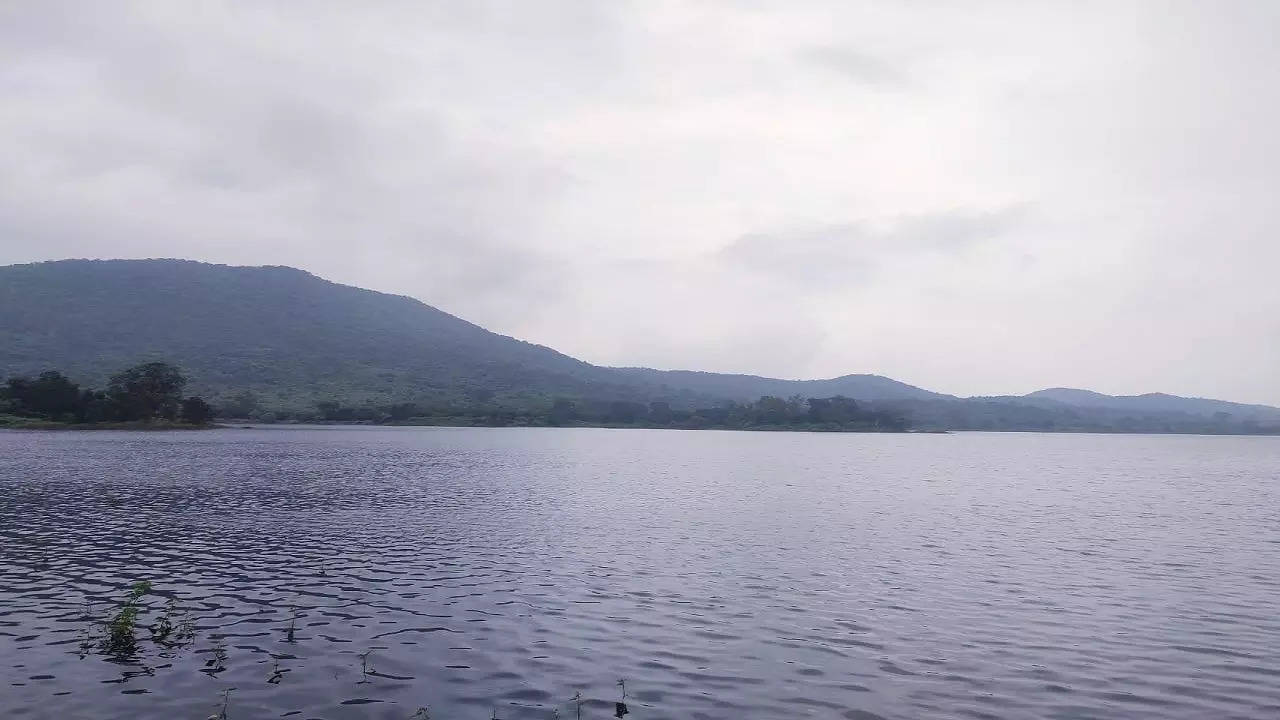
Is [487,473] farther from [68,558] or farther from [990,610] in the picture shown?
[990,610]

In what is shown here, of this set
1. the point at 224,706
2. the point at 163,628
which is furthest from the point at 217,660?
the point at 224,706

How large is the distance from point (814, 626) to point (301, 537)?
1309 inches

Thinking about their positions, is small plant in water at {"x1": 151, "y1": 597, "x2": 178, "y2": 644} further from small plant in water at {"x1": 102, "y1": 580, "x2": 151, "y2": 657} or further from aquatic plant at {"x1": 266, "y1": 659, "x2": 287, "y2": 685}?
aquatic plant at {"x1": 266, "y1": 659, "x2": 287, "y2": 685}

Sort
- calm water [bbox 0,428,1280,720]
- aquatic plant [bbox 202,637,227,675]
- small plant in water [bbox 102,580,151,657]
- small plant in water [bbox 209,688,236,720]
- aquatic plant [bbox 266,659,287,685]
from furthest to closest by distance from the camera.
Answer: small plant in water [bbox 102,580,151,657] < aquatic plant [bbox 202,637,227,675] < aquatic plant [bbox 266,659,287,685] < calm water [bbox 0,428,1280,720] < small plant in water [bbox 209,688,236,720]

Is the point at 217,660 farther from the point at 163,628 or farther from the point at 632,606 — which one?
the point at 632,606

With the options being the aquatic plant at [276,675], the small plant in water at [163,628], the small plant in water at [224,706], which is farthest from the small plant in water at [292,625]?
the small plant in water at [224,706]

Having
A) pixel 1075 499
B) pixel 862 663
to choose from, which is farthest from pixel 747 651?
→ pixel 1075 499

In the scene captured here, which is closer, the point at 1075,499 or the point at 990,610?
the point at 990,610

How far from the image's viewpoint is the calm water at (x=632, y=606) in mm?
22984

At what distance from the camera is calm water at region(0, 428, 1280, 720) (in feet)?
75.4

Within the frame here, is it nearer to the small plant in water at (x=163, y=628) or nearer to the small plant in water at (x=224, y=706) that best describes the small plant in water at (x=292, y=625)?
the small plant in water at (x=163, y=628)

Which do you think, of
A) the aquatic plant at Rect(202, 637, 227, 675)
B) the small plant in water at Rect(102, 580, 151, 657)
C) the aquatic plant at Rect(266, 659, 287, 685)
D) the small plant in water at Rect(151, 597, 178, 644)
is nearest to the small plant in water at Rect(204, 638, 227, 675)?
the aquatic plant at Rect(202, 637, 227, 675)

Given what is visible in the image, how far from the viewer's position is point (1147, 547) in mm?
52281

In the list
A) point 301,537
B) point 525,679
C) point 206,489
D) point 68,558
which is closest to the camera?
point 525,679
